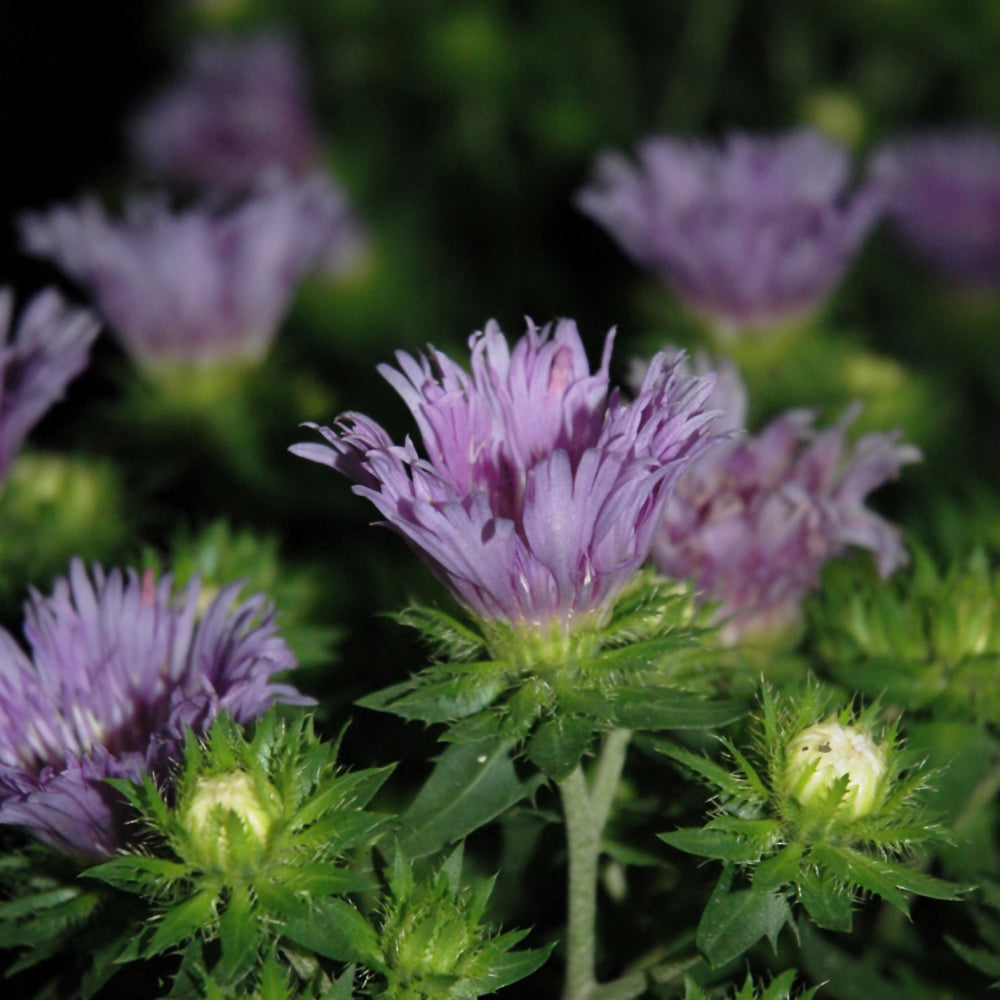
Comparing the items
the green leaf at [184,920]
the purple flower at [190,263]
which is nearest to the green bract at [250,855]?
the green leaf at [184,920]

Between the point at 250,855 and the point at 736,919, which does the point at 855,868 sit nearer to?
the point at 736,919

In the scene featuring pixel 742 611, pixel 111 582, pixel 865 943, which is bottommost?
pixel 865 943

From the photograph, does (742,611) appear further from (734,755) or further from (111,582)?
(111,582)

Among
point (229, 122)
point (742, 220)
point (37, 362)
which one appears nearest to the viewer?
point (37, 362)

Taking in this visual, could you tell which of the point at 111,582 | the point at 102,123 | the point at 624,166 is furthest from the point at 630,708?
the point at 102,123

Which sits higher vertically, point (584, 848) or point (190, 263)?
point (190, 263)

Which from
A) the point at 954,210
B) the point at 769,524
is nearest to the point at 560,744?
the point at 769,524

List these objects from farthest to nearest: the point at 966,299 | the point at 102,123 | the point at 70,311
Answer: the point at 102,123, the point at 966,299, the point at 70,311
